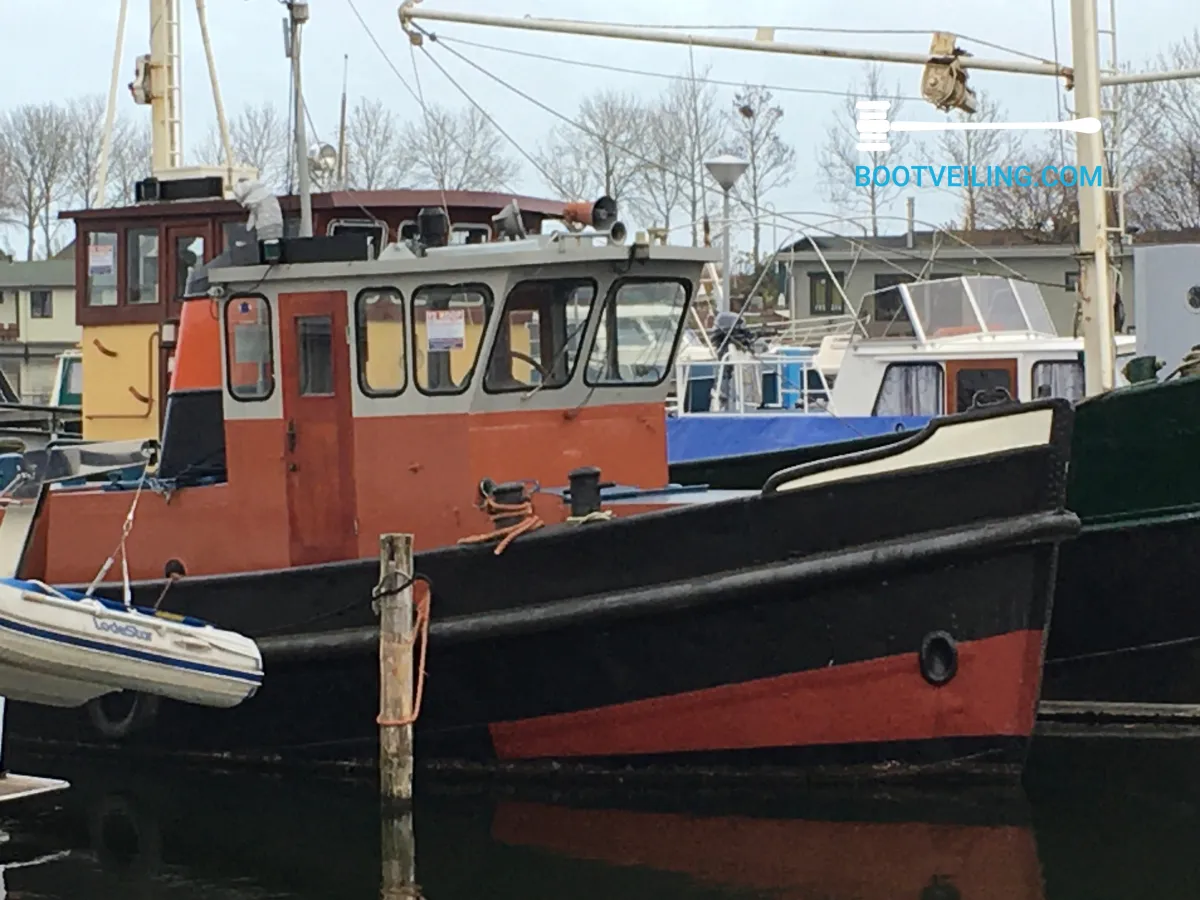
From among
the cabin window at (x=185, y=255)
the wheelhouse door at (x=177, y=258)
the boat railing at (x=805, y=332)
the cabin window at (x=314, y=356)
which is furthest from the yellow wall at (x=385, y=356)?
the boat railing at (x=805, y=332)

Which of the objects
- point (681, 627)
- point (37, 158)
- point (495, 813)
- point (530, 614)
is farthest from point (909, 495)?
point (37, 158)

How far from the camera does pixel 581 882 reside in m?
8.27

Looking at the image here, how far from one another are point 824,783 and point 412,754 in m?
2.16

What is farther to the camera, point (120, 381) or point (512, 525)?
point (120, 381)

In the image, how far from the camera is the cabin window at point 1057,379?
48.8 feet

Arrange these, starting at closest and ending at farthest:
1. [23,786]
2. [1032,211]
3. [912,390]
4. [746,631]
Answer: [746,631], [23,786], [912,390], [1032,211]

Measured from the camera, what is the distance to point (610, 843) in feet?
28.7

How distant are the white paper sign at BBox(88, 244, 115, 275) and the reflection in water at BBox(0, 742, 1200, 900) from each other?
471 centimetres

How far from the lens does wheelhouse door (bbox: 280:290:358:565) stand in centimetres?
973

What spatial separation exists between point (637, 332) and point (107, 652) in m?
3.29

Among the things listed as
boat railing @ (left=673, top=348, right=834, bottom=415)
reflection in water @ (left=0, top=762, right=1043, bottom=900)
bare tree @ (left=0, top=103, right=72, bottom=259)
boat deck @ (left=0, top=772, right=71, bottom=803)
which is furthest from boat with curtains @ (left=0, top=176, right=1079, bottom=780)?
bare tree @ (left=0, top=103, right=72, bottom=259)

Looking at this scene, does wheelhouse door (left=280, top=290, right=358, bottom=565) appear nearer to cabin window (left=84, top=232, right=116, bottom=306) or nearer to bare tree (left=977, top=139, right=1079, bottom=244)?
cabin window (left=84, top=232, right=116, bottom=306)

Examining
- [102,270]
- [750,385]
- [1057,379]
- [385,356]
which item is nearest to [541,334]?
[385,356]

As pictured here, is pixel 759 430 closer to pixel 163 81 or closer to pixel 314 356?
pixel 163 81
